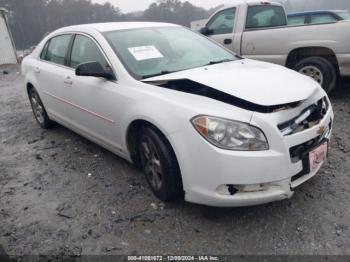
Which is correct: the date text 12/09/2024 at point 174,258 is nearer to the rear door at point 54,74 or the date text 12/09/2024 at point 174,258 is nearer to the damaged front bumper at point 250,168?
the damaged front bumper at point 250,168

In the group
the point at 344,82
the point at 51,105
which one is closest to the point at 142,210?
the point at 51,105

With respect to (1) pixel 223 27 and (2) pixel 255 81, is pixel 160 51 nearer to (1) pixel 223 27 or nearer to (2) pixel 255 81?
(2) pixel 255 81

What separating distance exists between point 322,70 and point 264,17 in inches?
67.0

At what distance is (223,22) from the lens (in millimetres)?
6488

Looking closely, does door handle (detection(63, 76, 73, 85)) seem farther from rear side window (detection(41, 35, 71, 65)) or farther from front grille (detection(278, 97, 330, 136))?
front grille (detection(278, 97, 330, 136))

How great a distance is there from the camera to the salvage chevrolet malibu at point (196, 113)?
2.23 metres

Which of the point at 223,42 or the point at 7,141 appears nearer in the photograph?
the point at 7,141

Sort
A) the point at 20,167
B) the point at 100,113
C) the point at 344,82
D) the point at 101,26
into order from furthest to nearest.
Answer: the point at 344,82
the point at 20,167
the point at 101,26
the point at 100,113

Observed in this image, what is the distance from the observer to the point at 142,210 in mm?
2834

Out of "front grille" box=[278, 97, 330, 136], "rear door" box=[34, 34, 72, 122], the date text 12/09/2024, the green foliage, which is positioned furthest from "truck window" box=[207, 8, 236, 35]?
the green foliage

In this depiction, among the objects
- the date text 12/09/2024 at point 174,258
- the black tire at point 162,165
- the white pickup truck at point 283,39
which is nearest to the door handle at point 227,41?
the white pickup truck at point 283,39

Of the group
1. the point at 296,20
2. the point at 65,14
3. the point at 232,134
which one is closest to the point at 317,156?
the point at 232,134

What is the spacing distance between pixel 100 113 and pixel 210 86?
1.29 m

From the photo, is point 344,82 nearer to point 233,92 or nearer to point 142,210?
point 233,92
